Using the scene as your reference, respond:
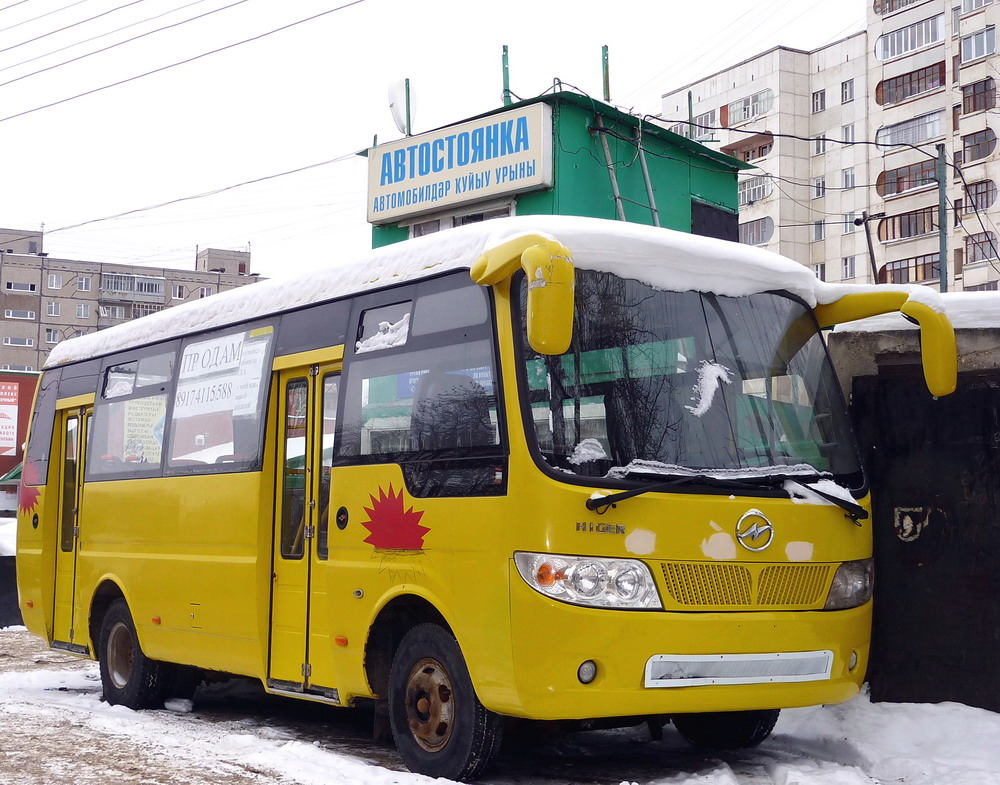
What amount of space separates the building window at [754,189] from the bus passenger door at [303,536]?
61.8 metres

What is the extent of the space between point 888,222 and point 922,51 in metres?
7.73

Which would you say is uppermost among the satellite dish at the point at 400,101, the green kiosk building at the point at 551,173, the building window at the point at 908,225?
the building window at the point at 908,225

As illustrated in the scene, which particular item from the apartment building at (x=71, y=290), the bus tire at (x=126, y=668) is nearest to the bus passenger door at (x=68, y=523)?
the bus tire at (x=126, y=668)

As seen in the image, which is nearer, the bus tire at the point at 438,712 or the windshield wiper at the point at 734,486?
the windshield wiper at the point at 734,486

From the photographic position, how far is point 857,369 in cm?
862

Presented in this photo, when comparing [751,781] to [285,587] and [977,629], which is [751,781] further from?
[285,587]

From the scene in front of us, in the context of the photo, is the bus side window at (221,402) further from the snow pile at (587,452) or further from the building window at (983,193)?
the building window at (983,193)

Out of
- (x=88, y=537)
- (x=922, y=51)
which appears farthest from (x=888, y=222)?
(x=88, y=537)

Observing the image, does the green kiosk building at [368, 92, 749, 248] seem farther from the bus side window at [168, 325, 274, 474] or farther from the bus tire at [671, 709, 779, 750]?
the bus tire at [671, 709, 779, 750]

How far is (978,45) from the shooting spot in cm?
5472

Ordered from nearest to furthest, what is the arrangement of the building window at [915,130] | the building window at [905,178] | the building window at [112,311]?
1. the building window at [905,178]
2. the building window at [915,130]
3. the building window at [112,311]

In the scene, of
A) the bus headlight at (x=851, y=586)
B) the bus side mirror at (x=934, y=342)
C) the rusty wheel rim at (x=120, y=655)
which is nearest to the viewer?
the bus headlight at (x=851, y=586)

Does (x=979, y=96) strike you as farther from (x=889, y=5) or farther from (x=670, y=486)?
(x=670, y=486)

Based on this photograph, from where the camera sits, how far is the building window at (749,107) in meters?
68.2
